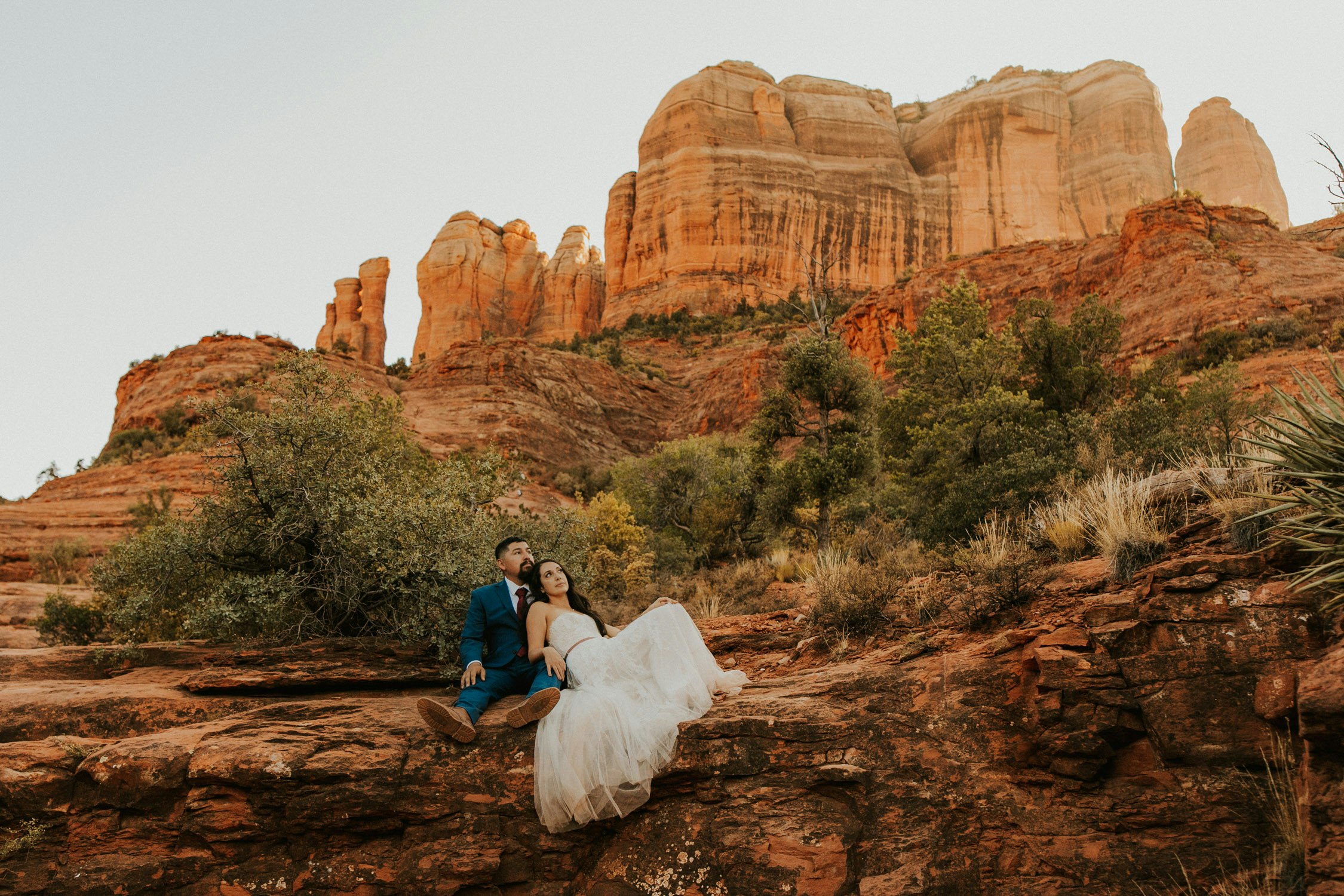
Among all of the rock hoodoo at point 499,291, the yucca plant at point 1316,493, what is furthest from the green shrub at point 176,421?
the rock hoodoo at point 499,291

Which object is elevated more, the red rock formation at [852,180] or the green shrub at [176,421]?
the red rock formation at [852,180]

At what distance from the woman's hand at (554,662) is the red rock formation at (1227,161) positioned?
84.8 meters

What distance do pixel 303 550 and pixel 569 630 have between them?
3564 millimetres

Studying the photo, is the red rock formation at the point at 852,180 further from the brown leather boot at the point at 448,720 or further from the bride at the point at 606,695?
the brown leather boot at the point at 448,720

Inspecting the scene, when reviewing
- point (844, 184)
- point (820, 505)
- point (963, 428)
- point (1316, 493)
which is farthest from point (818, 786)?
point (844, 184)

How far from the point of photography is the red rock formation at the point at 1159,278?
24.8m

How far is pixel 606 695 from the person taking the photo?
4.68m

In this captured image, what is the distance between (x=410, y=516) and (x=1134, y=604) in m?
5.90

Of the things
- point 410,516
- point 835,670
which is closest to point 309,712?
point 410,516

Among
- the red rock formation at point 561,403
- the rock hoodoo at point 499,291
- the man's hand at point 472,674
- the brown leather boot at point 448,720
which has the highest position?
the rock hoodoo at point 499,291

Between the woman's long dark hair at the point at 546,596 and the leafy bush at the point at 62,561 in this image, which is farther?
the leafy bush at the point at 62,561

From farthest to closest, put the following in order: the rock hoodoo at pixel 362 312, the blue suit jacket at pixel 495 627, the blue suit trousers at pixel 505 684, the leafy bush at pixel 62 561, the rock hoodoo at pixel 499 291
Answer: the rock hoodoo at pixel 362 312, the rock hoodoo at pixel 499 291, the leafy bush at pixel 62 561, the blue suit jacket at pixel 495 627, the blue suit trousers at pixel 505 684

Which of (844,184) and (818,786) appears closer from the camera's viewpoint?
(818,786)

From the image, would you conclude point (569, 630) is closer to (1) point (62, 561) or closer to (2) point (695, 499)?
(2) point (695, 499)
